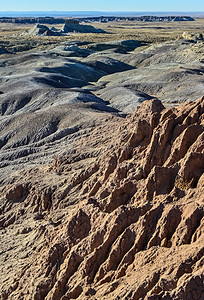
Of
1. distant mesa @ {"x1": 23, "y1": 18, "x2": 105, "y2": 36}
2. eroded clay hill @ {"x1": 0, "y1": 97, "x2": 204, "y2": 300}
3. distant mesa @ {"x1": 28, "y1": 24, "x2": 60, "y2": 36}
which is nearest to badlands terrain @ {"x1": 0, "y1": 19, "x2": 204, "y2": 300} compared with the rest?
eroded clay hill @ {"x1": 0, "y1": 97, "x2": 204, "y2": 300}

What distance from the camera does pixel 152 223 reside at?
15391 mm

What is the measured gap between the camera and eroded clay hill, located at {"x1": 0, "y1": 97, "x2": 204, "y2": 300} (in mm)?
13680

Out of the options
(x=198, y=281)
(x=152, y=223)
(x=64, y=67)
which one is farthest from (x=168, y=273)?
(x=64, y=67)

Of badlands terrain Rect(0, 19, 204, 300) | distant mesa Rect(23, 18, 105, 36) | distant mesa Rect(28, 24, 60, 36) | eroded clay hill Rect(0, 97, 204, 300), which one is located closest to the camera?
eroded clay hill Rect(0, 97, 204, 300)

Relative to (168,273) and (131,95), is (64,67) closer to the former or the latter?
(131,95)

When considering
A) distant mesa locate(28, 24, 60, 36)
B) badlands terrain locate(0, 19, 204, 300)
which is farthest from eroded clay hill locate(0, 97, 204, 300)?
distant mesa locate(28, 24, 60, 36)

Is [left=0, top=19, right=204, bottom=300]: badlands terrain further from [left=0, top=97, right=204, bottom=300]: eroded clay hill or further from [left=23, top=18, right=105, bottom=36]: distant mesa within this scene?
[left=23, top=18, right=105, bottom=36]: distant mesa

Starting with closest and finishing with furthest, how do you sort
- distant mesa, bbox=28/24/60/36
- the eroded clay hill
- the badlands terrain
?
the eroded clay hill < the badlands terrain < distant mesa, bbox=28/24/60/36

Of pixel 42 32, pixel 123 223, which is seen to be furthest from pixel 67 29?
pixel 123 223

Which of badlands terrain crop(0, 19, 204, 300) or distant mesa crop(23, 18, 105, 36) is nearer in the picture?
badlands terrain crop(0, 19, 204, 300)

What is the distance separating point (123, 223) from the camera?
52.3 ft

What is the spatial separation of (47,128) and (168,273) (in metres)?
26.0

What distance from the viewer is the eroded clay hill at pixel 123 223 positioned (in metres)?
13.7

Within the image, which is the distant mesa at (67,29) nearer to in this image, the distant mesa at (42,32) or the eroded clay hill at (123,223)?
the distant mesa at (42,32)
